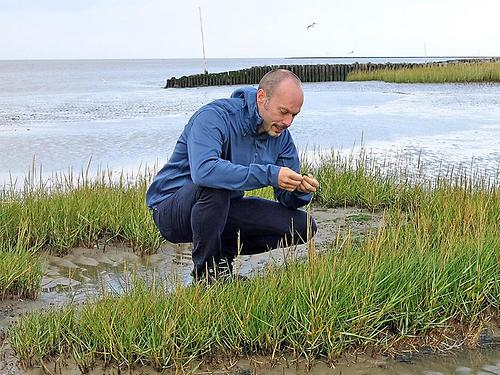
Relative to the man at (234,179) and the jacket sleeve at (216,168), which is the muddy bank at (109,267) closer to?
the man at (234,179)

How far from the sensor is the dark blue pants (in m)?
4.04

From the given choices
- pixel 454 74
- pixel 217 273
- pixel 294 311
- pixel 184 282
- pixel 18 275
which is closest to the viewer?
pixel 294 311

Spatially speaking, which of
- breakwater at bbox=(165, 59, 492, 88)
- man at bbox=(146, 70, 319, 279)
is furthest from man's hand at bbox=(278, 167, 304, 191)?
breakwater at bbox=(165, 59, 492, 88)

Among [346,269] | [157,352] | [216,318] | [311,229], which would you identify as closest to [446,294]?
[346,269]

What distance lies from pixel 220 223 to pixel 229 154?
41 cm

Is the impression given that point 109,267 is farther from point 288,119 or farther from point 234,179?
point 288,119

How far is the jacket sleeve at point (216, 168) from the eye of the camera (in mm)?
3805

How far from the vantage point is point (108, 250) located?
532 cm

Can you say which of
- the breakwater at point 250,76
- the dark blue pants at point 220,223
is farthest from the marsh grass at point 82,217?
the breakwater at point 250,76

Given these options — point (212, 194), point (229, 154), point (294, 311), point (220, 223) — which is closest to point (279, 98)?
point (229, 154)

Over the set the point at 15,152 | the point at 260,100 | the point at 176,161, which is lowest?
the point at 15,152

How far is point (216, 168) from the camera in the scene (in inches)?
150

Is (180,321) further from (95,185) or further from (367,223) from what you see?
(95,185)

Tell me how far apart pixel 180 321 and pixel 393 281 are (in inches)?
44.5
